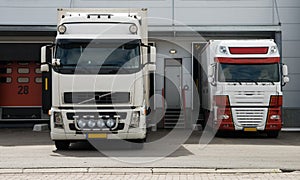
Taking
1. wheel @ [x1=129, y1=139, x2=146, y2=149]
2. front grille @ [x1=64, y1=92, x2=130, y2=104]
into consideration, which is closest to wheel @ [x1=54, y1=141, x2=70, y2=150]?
front grille @ [x1=64, y1=92, x2=130, y2=104]

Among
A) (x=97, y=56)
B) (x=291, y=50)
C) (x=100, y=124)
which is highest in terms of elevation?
(x=291, y=50)

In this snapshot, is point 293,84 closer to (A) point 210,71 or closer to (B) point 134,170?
(A) point 210,71

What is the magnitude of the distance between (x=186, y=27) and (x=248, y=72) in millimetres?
5454

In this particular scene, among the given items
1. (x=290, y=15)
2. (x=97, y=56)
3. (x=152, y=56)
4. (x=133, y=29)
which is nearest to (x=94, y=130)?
(x=97, y=56)

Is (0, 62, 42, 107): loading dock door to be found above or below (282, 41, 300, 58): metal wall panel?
below

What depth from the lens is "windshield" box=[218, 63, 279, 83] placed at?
18.6 m

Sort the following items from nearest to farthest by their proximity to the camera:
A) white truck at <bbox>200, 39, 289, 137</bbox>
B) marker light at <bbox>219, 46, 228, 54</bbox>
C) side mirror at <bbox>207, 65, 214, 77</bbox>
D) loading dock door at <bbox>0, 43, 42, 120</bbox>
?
white truck at <bbox>200, 39, 289, 137</bbox> → marker light at <bbox>219, 46, 228, 54</bbox> → side mirror at <bbox>207, 65, 214, 77</bbox> → loading dock door at <bbox>0, 43, 42, 120</bbox>

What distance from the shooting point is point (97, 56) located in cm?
1361

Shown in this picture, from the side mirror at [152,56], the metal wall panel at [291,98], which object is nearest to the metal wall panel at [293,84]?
the metal wall panel at [291,98]

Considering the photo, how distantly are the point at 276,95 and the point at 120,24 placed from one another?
24.2ft

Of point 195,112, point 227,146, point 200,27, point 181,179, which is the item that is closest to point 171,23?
point 200,27

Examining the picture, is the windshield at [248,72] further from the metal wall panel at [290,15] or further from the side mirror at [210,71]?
the metal wall panel at [290,15]

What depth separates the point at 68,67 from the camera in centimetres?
1349

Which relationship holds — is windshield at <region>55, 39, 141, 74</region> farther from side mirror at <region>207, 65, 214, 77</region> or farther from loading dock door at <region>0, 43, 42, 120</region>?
Result: loading dock door at <region>0, 43, 42, 120</region>
